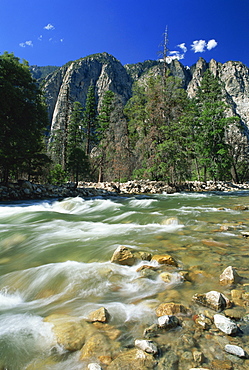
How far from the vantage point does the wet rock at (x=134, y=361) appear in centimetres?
128

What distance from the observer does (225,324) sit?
1585 millimetres

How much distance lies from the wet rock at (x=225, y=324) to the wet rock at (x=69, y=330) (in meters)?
1.06

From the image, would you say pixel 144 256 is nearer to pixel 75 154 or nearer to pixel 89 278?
pixel 89 278

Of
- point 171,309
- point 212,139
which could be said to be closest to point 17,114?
point 171,309

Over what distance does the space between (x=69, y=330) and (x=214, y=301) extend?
1.30m

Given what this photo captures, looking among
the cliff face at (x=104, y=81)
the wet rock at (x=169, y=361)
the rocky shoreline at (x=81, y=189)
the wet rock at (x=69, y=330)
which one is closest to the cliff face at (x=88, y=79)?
the cliff face at (x=104, y=81)

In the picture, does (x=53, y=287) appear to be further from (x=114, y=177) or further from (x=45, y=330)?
(x=114, y=177)

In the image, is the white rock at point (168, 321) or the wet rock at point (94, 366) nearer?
the wet rock at point (94, 366)

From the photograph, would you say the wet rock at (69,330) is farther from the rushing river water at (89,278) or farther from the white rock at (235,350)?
the white rock at (235,350)

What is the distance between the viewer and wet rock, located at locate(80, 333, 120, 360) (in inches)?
56.2

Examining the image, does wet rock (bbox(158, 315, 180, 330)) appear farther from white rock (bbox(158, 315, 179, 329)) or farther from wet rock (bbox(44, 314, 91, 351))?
wet rock (bbox(44, 314, 91, 351))

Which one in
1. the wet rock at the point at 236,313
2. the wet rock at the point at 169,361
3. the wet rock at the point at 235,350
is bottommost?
the wet rock at the point at 236,313

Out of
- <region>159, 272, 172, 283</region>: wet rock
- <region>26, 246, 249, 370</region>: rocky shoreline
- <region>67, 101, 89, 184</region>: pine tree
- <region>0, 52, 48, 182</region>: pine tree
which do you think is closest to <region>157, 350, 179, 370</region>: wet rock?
<region>26, 246, 249, 370</region>: rocky shoreline

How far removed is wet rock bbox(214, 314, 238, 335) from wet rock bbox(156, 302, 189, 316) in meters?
0.27
